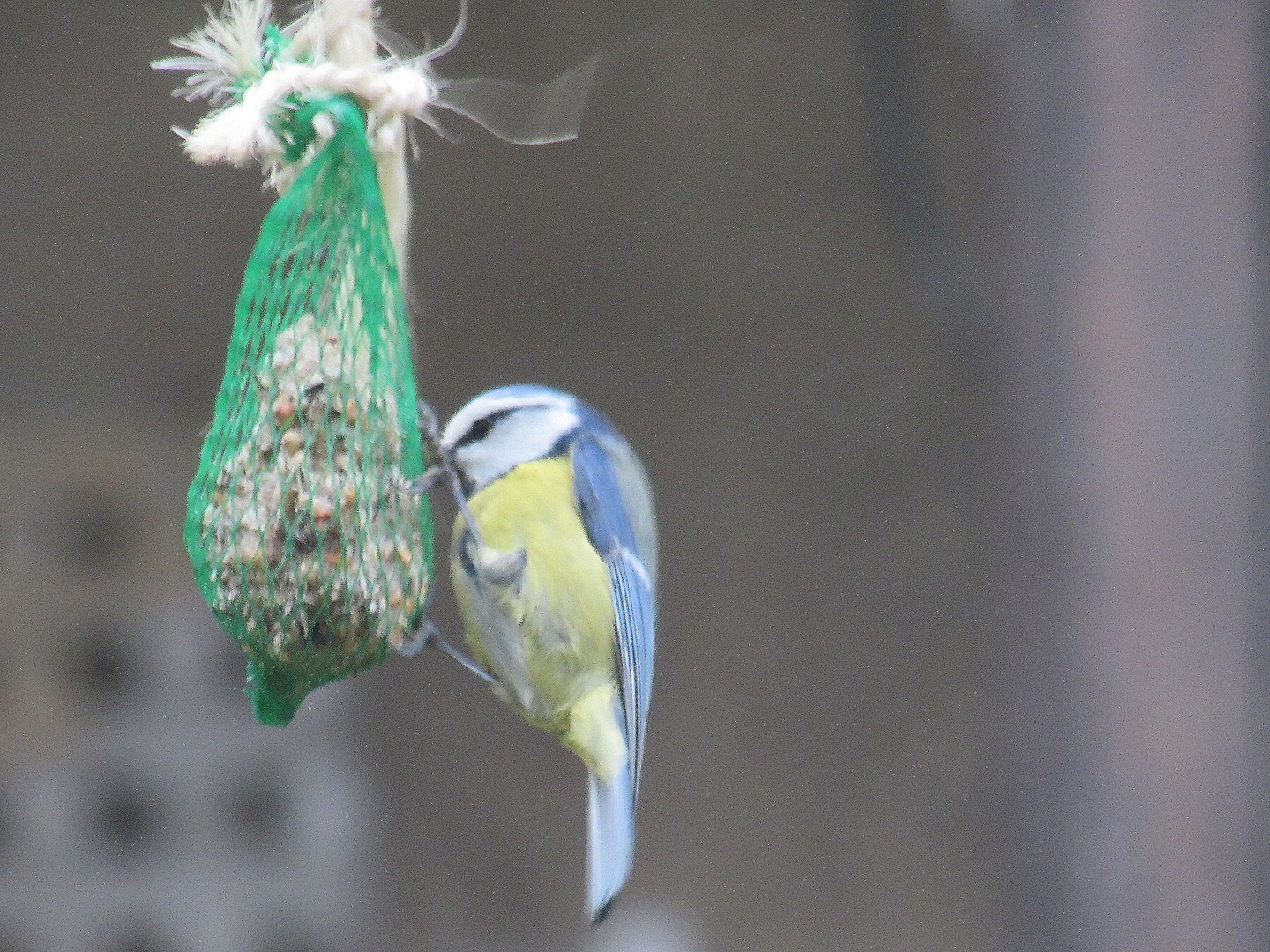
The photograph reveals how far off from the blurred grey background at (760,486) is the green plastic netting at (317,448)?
0.71 m

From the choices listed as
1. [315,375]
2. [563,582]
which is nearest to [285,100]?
[315,375]

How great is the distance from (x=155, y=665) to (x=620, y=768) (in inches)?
32.4

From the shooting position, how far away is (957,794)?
1.80m

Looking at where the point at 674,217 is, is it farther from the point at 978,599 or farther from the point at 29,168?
the point at 29,168

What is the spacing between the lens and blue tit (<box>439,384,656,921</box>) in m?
1.01

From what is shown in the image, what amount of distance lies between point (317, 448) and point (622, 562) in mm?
293

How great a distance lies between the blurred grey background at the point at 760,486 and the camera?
5.27 ft

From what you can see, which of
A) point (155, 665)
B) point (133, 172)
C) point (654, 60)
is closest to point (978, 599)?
point (654, 60)

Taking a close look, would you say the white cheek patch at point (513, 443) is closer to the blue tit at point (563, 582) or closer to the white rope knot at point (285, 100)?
the blue tit at point (563, 582)

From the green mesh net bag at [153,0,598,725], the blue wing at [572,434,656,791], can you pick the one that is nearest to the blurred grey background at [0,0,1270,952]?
the blue wing at [572,434,656,791]

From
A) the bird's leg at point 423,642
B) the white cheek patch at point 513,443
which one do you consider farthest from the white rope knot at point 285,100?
the bird's leg at point 423,642

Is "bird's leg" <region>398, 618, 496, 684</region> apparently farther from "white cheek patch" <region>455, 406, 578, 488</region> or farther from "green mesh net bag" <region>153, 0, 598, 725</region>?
"white cheek patch" <region>455, 406, 578, 488</region>

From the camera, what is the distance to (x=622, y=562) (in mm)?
1087

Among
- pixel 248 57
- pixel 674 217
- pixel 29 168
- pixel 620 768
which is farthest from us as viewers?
pixel 674 217
